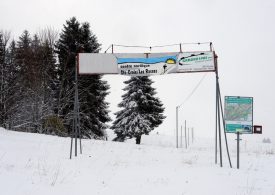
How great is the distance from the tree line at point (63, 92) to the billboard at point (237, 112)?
55.3 feet

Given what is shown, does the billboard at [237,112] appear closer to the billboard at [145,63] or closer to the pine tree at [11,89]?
the billboard at [145,63]

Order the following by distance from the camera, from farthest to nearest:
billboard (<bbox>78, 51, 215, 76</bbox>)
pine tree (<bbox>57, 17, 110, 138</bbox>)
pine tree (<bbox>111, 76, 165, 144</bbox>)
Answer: pine tree (<bbox>111, 76, 165, 144</bbox>) → pine tree (<bbox>57, 17, 110, 138</bbox>) → billboard (<bbox>78, 51, 215, 76</bbox>)

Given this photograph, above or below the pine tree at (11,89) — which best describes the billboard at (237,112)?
below

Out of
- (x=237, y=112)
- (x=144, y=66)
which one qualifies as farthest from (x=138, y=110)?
(x=237, y=112)

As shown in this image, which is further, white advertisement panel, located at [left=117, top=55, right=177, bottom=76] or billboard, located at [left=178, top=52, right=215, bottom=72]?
white advertisement panel, located at [left=117, top=55, right=177, bottom=76]

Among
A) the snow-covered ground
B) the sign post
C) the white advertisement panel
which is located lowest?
the snow-covered ground

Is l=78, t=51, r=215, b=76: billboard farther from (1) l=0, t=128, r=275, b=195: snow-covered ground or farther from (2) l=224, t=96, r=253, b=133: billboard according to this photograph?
(1) l=0, t=128, r=275, b=195: snow-covered ground

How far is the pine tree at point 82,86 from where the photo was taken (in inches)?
1241

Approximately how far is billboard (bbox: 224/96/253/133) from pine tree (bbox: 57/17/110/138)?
19136mm

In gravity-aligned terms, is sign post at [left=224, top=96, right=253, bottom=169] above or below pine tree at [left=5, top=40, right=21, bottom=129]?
below

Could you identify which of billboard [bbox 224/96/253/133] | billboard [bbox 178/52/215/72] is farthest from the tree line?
billboard [bbox 224/96/253/133]

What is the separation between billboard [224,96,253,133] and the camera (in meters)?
13.2

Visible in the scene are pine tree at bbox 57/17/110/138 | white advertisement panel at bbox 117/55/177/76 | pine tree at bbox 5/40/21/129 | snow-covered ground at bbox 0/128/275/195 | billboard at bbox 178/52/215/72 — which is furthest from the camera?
pine tree at bbox 57/17/110/138

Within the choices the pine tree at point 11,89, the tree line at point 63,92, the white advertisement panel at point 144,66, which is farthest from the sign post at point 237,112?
the pine tree at point 11,89
